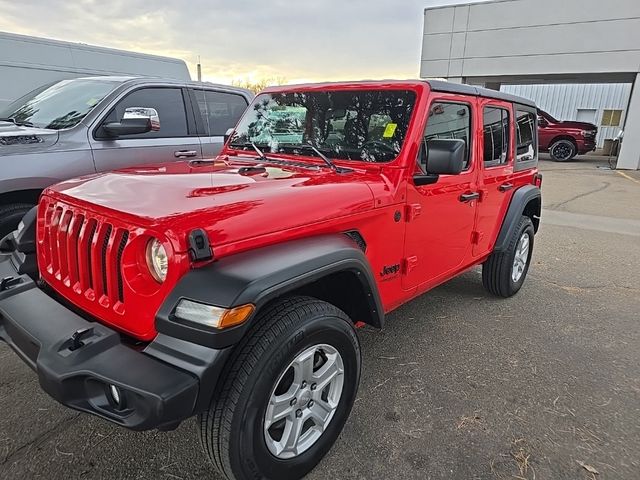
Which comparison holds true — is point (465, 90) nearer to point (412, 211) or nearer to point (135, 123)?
point (412, 211)

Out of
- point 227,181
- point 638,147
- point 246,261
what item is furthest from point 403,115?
point 638,147

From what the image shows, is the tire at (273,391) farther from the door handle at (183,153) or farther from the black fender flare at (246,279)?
the door handle at (183,153)

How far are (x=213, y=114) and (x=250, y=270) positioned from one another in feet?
Answer: 13.1

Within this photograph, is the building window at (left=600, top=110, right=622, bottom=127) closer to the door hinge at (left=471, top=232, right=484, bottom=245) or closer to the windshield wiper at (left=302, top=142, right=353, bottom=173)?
the door hinge at (left=471, top=232, right=484, bottom=245)

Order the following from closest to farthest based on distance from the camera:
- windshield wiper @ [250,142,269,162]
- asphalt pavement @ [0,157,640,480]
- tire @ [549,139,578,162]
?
asphalt pavement @ [0,157,640,480] < windshield wiper @ [250,142,269,162] < tire @ [549,139,578,162]

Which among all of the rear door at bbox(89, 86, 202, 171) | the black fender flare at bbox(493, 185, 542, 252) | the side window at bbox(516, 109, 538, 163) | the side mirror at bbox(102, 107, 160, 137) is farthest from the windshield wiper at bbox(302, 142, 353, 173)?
the rear door at bbox(89, 86, 202, 171)

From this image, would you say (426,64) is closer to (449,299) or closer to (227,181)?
(449,299)

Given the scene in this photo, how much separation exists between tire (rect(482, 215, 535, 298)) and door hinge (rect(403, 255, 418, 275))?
1.52 metres

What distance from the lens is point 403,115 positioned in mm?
2758

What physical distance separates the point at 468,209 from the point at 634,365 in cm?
159

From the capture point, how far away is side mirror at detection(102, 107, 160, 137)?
387cm

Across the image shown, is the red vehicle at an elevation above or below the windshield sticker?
below

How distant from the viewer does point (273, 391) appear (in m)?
1.82

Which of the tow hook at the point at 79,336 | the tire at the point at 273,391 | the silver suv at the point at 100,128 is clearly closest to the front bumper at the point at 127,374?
the tow hook at the point at 79,336
